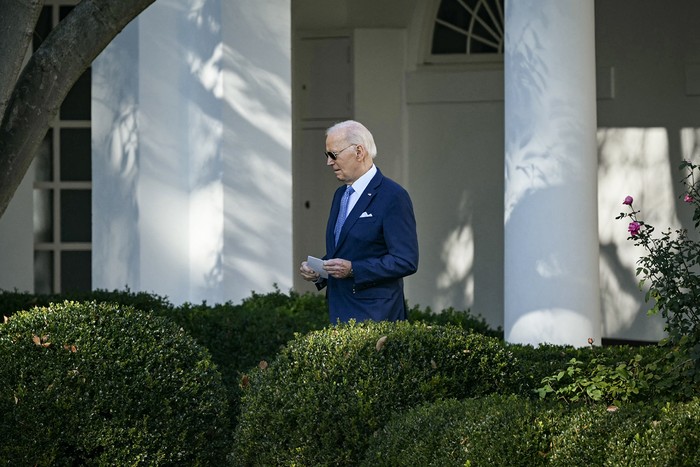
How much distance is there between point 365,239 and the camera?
5.98 m

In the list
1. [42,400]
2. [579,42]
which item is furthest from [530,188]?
[42,400]

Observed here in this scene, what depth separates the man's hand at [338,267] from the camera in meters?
5.82

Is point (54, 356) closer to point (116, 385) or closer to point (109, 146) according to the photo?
point (116, 385)

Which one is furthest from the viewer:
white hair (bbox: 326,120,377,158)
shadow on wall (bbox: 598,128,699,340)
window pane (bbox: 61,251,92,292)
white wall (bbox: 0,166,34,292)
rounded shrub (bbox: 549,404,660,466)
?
shadow on wall (bbox: 598,128,699,340)

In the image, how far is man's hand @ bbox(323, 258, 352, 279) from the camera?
582 centimetres

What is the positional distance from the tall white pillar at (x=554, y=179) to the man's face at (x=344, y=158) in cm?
207

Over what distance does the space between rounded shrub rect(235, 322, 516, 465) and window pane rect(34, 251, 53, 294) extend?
254 inches

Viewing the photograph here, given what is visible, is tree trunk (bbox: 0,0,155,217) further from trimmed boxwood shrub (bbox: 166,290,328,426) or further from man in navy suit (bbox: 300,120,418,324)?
trimmed boxwood shrub (bbox: 166,290,328,426)

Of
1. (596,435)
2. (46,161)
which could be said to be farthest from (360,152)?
(46,161)

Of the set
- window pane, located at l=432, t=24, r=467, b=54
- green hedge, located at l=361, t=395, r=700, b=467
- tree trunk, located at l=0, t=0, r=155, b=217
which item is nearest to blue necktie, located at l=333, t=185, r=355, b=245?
green hedge, located at l=361, t=395, r=700, b=467

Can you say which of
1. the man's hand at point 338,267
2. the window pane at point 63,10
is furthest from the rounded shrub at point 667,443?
the window pane at point 63,10

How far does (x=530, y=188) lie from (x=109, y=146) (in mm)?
4263

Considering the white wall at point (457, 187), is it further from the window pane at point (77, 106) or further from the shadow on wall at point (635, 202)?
the window pane at point (77, 106)

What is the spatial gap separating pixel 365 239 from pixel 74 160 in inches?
251
